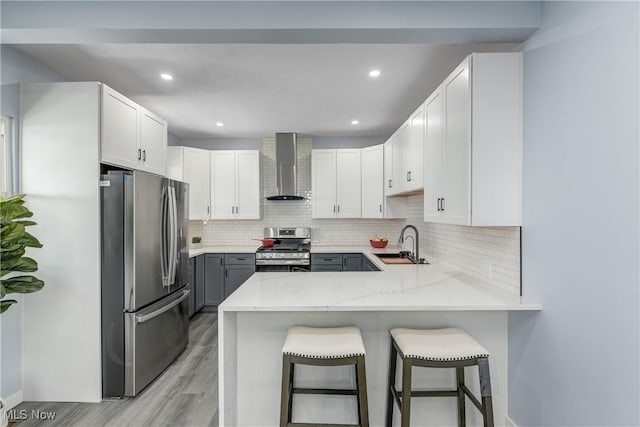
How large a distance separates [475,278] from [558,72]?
1424 mm

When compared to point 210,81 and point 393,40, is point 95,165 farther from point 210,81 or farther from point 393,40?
point 393,40

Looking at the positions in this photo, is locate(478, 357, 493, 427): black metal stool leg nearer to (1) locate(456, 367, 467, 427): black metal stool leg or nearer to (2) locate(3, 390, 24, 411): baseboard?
(1) locate(456, 367, 467, 427): black metal stool leg

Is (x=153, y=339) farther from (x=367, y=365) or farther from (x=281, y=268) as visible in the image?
(x=281, y=268)

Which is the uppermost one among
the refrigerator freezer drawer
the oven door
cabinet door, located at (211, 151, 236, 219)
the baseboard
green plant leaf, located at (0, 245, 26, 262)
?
cabinet door, located at (211, 151, 236, 219)

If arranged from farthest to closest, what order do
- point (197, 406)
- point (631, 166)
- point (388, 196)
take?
point (388, 196)
point (197, 406)
point (631, 166)

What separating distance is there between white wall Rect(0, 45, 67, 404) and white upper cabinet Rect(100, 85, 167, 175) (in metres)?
0.60

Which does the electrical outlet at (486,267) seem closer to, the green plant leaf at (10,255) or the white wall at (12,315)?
the green plant leaf at (10,255)

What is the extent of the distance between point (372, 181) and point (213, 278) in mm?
2624

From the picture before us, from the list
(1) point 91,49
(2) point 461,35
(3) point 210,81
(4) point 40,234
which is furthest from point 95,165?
(2) point 461,35

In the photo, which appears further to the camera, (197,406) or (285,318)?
(197,406)

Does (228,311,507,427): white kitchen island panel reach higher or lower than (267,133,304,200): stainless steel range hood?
lower

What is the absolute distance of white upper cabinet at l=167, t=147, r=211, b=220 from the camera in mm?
4371

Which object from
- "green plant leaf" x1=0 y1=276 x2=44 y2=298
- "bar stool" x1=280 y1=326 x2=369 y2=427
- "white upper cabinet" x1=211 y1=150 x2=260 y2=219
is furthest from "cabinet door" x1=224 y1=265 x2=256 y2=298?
"bar stool" x1=280 y1=326 x2=369 y2=427

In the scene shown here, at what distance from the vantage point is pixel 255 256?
4.37 metres
